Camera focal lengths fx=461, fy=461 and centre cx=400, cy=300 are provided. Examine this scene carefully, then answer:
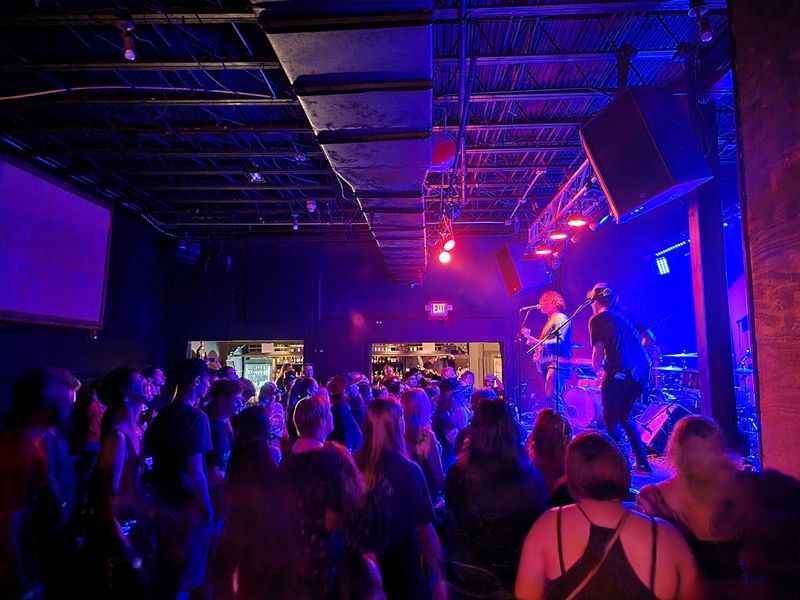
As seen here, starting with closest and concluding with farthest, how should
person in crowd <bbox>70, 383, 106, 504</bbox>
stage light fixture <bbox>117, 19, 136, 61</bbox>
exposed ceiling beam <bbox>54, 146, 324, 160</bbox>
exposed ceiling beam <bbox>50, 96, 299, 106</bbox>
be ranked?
Answer: stage light fixture <bbox>117, 19, 136, 61</bbox> → person in crowd <bbox>70, 383, 106, 504</bbox> → exposed ceiling beam <bbox>50, 96, 299, 106</bbox> → exposed ceiling beam <bbox>54, 146, 324, 160</bbox>

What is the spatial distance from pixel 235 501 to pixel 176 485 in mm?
782

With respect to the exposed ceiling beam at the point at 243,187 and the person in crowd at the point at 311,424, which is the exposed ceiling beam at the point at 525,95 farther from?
the person in crowd at the point at 311,424

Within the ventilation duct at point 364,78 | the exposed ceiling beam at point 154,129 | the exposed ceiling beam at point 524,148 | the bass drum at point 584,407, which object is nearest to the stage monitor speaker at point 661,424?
the bass drum at point 584,407

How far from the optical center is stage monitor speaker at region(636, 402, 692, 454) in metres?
5.57

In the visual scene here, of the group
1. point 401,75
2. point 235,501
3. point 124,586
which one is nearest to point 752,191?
point 401,75

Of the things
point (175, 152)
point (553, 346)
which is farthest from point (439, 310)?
point (175, 152)

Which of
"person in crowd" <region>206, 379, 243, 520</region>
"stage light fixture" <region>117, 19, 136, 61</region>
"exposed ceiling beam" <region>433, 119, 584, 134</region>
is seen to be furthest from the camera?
"exposed ceiling beam" <region>433, 119, 584, 134</region>

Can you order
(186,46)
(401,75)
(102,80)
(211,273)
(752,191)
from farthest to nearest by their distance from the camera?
(211,273) → (102,80) → (186,46) → (401,75) → (752,191)

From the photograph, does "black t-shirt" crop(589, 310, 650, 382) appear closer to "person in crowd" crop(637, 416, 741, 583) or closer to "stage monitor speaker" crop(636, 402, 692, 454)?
"stage monitor speaker" crop(636, 402, 692, 454)

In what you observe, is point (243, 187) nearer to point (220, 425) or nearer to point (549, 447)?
point (220, 425)

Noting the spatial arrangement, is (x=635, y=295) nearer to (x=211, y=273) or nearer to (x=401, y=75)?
(x=401, y=75)

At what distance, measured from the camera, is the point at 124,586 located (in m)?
2.58

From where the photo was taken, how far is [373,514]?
82.4 inches

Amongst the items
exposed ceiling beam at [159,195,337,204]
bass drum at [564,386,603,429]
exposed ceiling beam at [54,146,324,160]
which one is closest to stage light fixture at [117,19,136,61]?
exposed ceiling beam at [54,146,324,160]
